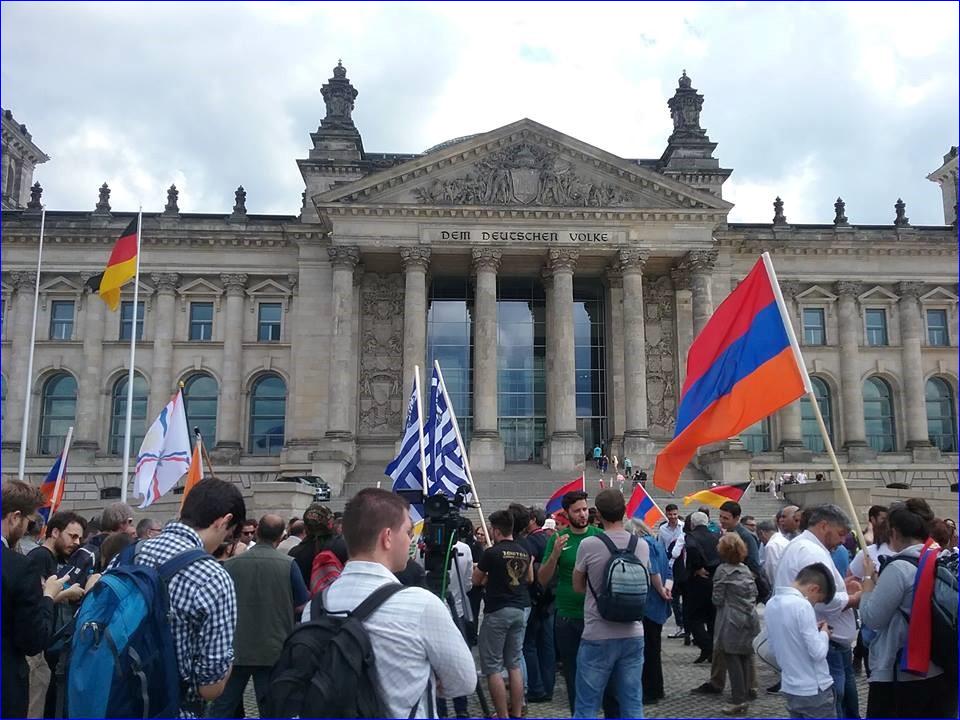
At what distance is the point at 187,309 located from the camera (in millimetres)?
43594

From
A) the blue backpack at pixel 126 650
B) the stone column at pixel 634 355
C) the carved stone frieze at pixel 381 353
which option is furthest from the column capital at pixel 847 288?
the blue backpack at pixel 126 650

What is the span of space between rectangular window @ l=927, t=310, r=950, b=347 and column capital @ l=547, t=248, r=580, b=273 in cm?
2096

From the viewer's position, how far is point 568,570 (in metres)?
8.68

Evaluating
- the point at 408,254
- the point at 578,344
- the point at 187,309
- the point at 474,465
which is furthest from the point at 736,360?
the point at 187,309

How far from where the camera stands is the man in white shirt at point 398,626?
146 inches

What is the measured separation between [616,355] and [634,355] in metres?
Answer: 2.30

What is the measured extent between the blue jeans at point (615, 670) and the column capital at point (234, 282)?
39267mm

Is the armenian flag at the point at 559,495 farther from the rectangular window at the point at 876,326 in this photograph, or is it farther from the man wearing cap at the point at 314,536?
the rectangular window at the point at 876,326

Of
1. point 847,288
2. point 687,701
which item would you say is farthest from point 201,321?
point 687,701

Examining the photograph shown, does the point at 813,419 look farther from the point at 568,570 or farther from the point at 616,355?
the point at 568,570

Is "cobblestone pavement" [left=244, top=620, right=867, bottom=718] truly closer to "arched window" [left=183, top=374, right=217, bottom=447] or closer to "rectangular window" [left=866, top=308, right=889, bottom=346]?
"arched window" [left=183, top=374, right=217, bottom=447]

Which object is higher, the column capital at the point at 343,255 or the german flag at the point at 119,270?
the column capital at the point at 343,255

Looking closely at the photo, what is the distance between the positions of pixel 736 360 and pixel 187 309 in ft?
129

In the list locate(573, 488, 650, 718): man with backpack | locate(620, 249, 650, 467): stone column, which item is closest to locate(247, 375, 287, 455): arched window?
locate(620, 249, 650, 467): stone column
